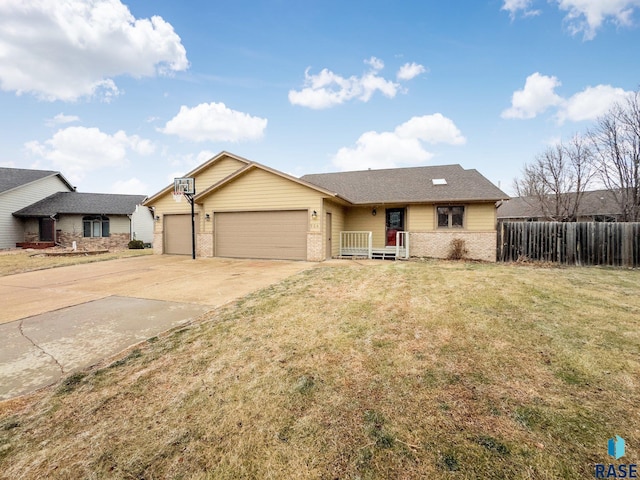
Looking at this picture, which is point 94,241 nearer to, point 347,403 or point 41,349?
point 41,349

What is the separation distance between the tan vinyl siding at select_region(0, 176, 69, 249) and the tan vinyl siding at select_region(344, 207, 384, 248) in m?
24.6

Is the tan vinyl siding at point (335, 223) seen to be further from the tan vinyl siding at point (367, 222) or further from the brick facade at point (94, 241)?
the brick facade at point (94, 241)

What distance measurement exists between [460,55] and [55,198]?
101 ft

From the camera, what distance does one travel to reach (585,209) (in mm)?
22531

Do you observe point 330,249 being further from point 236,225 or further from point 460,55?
point 460,55

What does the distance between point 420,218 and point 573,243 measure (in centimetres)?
576

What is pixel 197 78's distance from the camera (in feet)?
51.3

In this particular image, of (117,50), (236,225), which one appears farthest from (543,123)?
(117,50)

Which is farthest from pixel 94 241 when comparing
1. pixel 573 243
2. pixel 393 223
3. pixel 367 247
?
pixel 573 243

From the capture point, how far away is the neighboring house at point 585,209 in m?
21.1

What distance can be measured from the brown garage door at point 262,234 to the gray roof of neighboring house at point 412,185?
3014 mm

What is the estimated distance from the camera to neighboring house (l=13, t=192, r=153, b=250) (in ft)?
67.6

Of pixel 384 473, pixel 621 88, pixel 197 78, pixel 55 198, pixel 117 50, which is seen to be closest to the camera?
pixel 384 473

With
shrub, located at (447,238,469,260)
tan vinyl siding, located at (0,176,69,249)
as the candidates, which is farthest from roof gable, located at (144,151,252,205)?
tan vinyl siding, located at (0,176,69,249)
